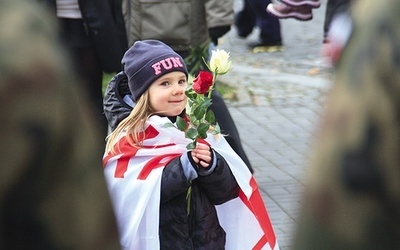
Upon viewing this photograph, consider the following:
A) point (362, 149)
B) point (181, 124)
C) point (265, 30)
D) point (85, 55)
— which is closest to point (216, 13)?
point (85, 55)

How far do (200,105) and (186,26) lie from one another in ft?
6.97

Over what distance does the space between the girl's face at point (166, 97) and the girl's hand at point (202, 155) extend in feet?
0.91

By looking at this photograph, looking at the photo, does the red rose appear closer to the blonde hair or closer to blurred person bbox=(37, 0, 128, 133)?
the blonde hair

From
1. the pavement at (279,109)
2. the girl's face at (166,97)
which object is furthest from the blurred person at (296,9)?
the girl's face at (166,97)

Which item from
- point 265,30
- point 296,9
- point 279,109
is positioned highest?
point 296,9

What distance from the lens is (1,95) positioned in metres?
1.31

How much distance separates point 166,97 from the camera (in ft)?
14.1

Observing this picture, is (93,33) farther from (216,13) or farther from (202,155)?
(202,155)

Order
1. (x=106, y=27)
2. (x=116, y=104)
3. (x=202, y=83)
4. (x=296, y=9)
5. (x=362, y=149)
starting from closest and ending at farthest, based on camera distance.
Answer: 1. (x=362, y=149)
2. (x=202, y=83)
3. (x=116, y=104)
4. (x=106, y=27)
5. (x=296, y=9)

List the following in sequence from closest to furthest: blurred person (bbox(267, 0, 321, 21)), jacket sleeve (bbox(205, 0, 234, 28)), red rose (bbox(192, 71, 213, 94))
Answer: red rose (bbox(192, 71, 213, 94)) → jacket sleeve (bbox(205, 0, 234, 28)) → blurred person (bbox(267, 0, 321, 21))

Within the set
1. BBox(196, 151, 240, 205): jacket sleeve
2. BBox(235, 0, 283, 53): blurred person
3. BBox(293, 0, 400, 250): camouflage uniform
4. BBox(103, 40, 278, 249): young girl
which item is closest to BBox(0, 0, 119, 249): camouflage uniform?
BBox(293, 0, 400, 250): camouflage uniform

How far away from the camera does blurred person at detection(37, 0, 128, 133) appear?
19.9ft

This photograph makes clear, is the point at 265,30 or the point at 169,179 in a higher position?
the point at 169,179

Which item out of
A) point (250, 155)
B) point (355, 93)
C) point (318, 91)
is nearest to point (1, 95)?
point (355, 93)
